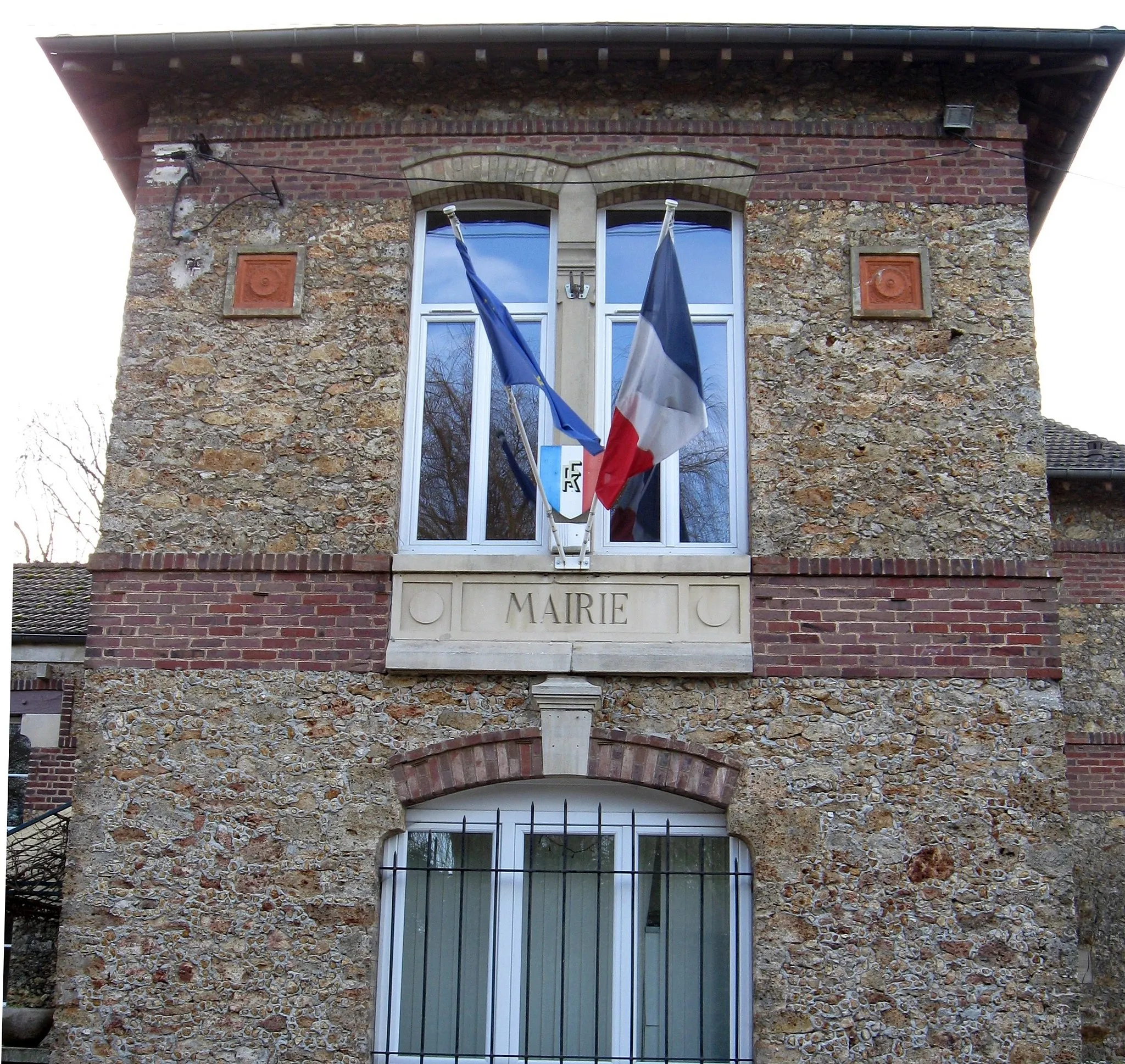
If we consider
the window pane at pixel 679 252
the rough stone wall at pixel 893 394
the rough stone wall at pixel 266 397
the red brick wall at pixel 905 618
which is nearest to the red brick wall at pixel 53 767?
the rough stone wall at pixel 266 397

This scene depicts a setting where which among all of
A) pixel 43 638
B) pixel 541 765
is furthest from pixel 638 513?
pixel 43 638

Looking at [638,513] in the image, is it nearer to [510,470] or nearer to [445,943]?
[510,470]

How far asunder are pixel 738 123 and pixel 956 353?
210 cm

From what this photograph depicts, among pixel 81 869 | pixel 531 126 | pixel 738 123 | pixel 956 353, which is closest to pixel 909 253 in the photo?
pixel 956 353

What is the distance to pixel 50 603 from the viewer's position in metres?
14.8

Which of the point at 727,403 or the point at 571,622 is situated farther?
the point at 727,403

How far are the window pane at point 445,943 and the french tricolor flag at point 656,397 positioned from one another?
230cm

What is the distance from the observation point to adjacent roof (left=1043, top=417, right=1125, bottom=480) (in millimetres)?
12711

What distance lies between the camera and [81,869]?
6918 mm

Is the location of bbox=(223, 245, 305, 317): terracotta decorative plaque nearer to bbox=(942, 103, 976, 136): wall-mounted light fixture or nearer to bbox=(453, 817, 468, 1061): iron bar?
bbox=(453, 817, 468, 1061): iron bar

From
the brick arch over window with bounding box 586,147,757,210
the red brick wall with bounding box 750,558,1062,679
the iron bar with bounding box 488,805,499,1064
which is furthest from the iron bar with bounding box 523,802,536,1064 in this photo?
the brick arch over window with bounding box 586,147,757,210

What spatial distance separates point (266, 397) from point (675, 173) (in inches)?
120

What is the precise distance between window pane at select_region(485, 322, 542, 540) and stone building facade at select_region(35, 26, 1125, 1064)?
0.33 ft

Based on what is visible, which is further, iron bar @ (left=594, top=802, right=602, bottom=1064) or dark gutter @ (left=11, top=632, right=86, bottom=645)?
dark gutter @ (left=11, top=632, right=86, bottom=645)
